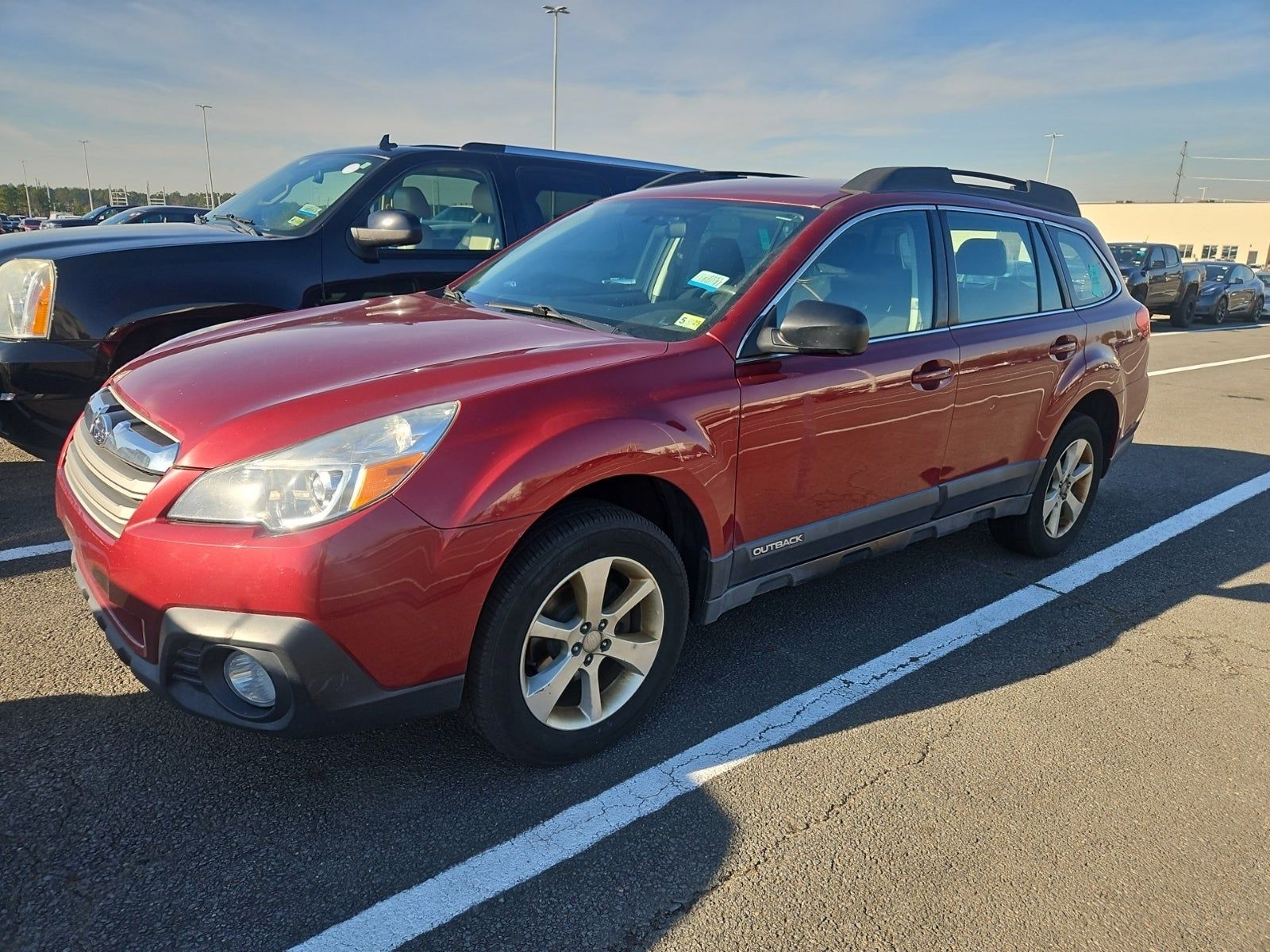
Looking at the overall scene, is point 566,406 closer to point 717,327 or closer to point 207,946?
point 717,327

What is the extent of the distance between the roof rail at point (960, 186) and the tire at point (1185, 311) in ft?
59.8

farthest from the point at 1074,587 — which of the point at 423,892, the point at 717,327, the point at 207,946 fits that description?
the point at 207,946

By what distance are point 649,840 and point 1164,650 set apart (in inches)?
100

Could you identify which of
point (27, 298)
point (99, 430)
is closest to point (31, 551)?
point (27, 298)

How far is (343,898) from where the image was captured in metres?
2.14

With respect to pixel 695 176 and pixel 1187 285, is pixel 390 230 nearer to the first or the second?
pixel 695 176

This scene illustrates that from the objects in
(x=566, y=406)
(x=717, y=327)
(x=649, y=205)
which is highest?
(x=649, y=205)

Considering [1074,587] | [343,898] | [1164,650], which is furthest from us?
[1074,587]

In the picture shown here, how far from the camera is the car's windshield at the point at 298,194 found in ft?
16.9

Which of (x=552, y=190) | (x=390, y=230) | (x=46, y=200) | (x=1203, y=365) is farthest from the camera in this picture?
(x=46, y=200)

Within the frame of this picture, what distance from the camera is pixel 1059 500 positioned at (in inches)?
182

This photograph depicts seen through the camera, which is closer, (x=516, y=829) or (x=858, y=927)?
(x=858, y=927)

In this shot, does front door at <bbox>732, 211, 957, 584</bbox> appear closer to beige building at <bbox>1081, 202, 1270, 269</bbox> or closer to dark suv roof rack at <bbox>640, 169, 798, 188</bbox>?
dark suv roof rack at <bbox>640, 169, 798, 188</bbox>

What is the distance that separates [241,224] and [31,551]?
229 centimetres
